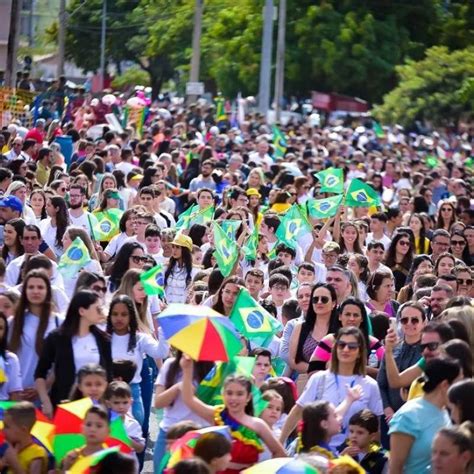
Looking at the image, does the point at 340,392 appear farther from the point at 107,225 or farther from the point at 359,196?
the point at 359,196

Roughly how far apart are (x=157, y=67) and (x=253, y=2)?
16213 mm

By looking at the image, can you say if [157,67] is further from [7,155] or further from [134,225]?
[134,225]

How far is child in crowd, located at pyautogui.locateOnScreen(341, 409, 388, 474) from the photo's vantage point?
9.96 metres

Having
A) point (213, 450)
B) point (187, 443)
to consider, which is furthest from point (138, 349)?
point (213, 450)

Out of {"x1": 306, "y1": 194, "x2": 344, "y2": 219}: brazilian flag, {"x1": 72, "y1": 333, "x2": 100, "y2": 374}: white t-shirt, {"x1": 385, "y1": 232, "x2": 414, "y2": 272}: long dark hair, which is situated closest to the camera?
{"x1": 72, "y1": 333, "x2": 100, "y2": 374}: white t-shirt

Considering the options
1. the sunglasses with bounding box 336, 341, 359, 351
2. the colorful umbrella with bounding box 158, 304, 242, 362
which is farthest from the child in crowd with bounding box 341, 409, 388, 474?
the colorful umbrella with bounding box 158, 304, 242, 362

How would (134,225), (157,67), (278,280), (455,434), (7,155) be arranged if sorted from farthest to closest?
(157,67) < (7,155) < (134,225) < (278,280) < (455,434)

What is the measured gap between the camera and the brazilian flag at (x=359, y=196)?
20031 millimetres

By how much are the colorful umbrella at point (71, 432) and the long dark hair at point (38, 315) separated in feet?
5.79

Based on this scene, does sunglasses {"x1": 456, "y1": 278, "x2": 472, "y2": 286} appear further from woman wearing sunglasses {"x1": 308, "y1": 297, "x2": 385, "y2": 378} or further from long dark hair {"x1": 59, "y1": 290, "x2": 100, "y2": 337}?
long dark hair {"x1": 59, "y1": 290, "x2": 100, "y2": 337}

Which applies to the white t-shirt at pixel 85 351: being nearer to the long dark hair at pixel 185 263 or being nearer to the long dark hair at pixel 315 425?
the long dark hair at pixel 315 425

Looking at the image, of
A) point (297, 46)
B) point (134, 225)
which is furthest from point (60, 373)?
point (297, 46)

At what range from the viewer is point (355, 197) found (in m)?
20.0

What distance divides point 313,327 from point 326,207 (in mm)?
7079
